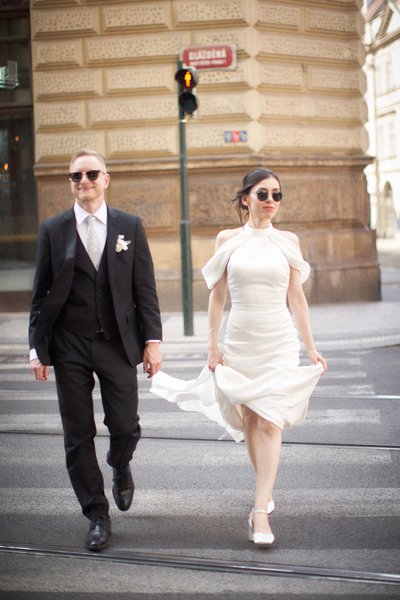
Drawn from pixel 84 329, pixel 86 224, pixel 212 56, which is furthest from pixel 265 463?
pixel 212 56

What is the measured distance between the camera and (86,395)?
4789 mm

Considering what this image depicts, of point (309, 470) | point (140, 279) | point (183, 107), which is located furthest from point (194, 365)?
point (140, 279)

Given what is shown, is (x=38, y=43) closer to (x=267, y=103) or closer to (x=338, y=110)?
(x=267, y=103)

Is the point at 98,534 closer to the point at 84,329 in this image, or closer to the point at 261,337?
the point at 84,329

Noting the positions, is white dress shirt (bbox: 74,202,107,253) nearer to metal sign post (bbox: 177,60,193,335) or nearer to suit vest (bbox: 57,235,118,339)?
suit vest (bbox: 57,235,118,339)

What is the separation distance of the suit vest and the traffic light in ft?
25.0

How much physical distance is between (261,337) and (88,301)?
863 millimetres

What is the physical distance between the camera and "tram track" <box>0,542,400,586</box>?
4.18m

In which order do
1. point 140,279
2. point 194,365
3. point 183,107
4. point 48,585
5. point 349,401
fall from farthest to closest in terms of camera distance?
point 183,107 < point 194,365 < point 349,401 < point 140,279 < point 48,585

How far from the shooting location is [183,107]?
1213 cm

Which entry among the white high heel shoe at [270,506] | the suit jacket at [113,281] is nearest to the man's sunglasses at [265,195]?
the suit jacket at [113,281]

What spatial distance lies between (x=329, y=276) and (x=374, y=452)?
8.93 metres

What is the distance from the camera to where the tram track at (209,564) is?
4.18 metres

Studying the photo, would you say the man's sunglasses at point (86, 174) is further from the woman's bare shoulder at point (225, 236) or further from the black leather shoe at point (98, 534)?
the black leather shoe at point (98, 534)
